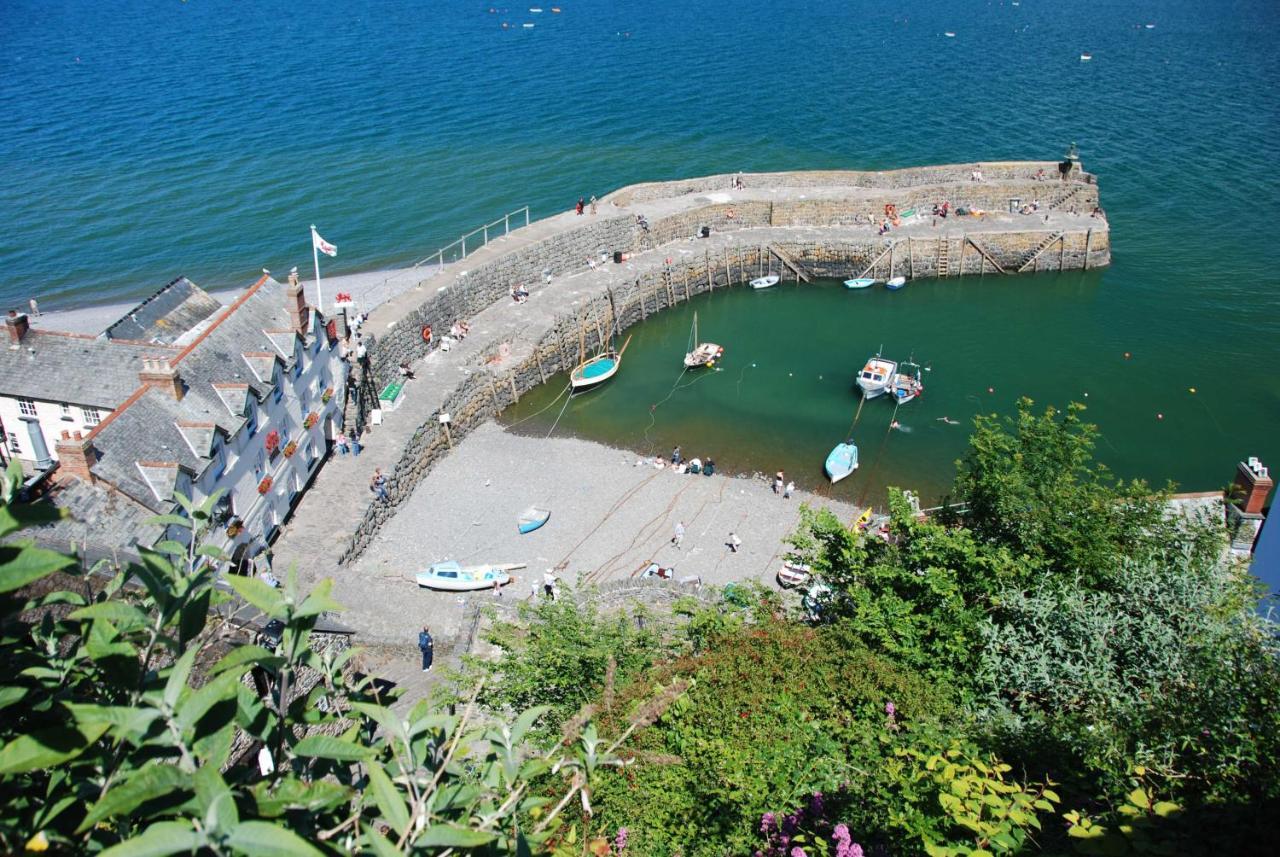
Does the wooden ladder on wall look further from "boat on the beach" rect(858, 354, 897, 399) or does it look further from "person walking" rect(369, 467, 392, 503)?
"person walking" rect(369, 467, 392, 503)

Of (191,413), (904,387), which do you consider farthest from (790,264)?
(191,413)

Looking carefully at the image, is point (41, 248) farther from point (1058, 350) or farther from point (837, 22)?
point (837, 22)

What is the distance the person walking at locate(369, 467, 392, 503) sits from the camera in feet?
117

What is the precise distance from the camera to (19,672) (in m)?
6.55

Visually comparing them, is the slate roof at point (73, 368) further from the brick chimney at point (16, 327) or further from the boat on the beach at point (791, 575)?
the boat on the beach at point (791, 575)

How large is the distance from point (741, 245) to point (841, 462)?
2234 cm

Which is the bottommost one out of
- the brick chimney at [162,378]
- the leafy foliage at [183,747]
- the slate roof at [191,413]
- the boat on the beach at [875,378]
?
the boat on the beach at [875,378]

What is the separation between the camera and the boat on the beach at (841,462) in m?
41.6

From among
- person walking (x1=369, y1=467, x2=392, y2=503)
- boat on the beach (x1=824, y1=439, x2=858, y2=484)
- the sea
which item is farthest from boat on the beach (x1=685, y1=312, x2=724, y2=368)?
person walking (x1=369, y1=467, x2=392, y2=503)

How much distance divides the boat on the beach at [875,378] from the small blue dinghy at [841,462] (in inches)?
215

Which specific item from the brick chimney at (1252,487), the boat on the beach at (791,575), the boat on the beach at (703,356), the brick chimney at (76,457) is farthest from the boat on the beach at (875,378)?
the brick chimney at (76,457)

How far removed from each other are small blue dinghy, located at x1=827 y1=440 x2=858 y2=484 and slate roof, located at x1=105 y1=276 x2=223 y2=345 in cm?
2651

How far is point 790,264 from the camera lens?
198 feet

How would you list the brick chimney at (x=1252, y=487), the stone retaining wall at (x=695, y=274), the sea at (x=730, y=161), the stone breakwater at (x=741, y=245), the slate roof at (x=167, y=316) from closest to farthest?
1. the brick chimney at (x=1252, y=487)
2. the slate roof at (x=167, y=316)
3. the stone retaining wall at (x=695, y=274)
4. the sea at (x=730, y=161)
5. the stone breakwater at (x=741, y=245)
